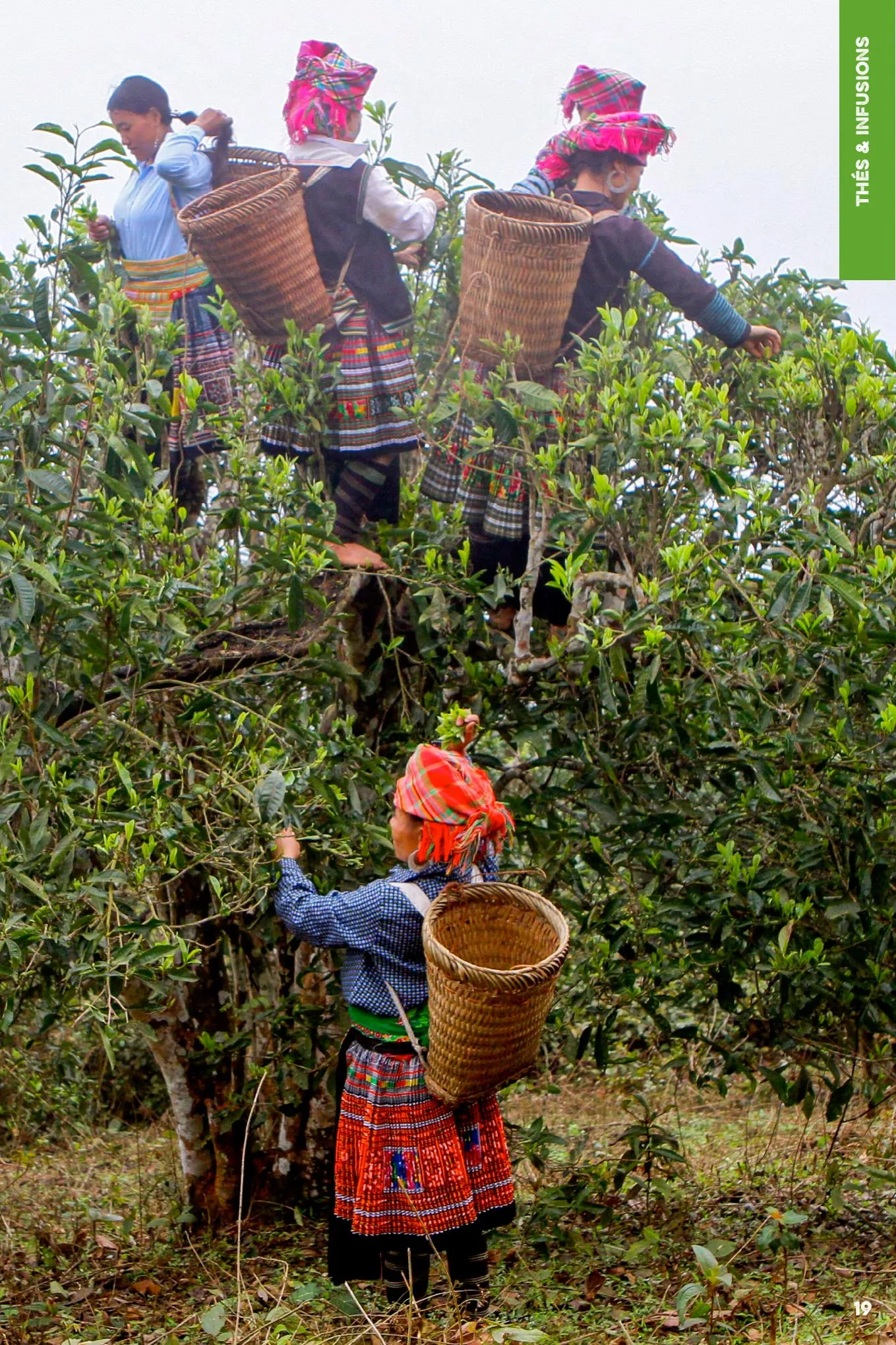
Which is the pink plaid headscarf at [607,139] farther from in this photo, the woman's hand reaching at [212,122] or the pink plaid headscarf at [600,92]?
the woman's hand reaching at [212,122]

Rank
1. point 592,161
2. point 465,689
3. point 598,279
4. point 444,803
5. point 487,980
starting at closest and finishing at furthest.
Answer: point 487,980
point 444,803
point 465,689
point 598,279
point 592,161

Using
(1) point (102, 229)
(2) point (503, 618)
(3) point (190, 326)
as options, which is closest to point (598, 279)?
(2) point (503, 618)

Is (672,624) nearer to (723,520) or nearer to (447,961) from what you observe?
(723,520)

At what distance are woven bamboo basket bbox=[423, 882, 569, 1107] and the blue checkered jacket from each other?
8 cm

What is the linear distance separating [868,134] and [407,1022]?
3.16m

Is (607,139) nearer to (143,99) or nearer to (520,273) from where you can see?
(520,273)

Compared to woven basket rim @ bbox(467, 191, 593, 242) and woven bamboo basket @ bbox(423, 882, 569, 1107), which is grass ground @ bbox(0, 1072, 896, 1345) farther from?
woven basket rim @ bbox(467, 191, 593, 242)

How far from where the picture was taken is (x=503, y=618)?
412 centimetres

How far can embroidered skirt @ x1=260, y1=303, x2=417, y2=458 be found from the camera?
4.12 m

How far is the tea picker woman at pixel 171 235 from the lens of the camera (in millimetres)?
4273

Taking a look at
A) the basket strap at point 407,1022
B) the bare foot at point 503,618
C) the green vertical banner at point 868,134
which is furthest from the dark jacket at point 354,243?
the basket strap at point 407,1022

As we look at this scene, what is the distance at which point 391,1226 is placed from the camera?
2.97 meters

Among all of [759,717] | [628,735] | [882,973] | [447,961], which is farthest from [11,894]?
[882,973]

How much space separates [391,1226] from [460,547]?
186 cm
